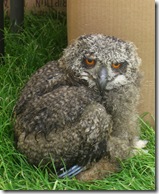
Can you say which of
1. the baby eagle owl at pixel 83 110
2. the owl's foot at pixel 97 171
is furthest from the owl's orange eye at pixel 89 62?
the owl's foot at pixel 97 171

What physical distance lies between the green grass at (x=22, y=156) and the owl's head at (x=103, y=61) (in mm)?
513

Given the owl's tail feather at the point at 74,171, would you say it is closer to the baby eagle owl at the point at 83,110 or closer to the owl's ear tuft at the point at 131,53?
the baby eagle owl at the point at 83,110

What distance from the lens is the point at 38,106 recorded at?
268 centimetres

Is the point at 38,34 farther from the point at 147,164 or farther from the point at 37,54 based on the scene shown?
the point at 147,164

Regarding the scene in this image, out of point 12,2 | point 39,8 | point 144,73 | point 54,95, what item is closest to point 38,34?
point 12,2

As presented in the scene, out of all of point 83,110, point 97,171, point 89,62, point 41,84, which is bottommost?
point 97,171

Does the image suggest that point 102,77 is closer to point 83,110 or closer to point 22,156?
point 83,110

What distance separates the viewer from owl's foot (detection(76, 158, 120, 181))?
273 centimetres

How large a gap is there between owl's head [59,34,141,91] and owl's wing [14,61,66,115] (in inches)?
3.5

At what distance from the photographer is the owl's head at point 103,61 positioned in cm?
268

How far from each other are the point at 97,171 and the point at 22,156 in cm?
45

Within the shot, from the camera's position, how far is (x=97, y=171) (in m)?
2.74

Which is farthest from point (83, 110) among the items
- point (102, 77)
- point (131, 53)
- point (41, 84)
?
point (131, 53)

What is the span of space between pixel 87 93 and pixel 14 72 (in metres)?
1.19
